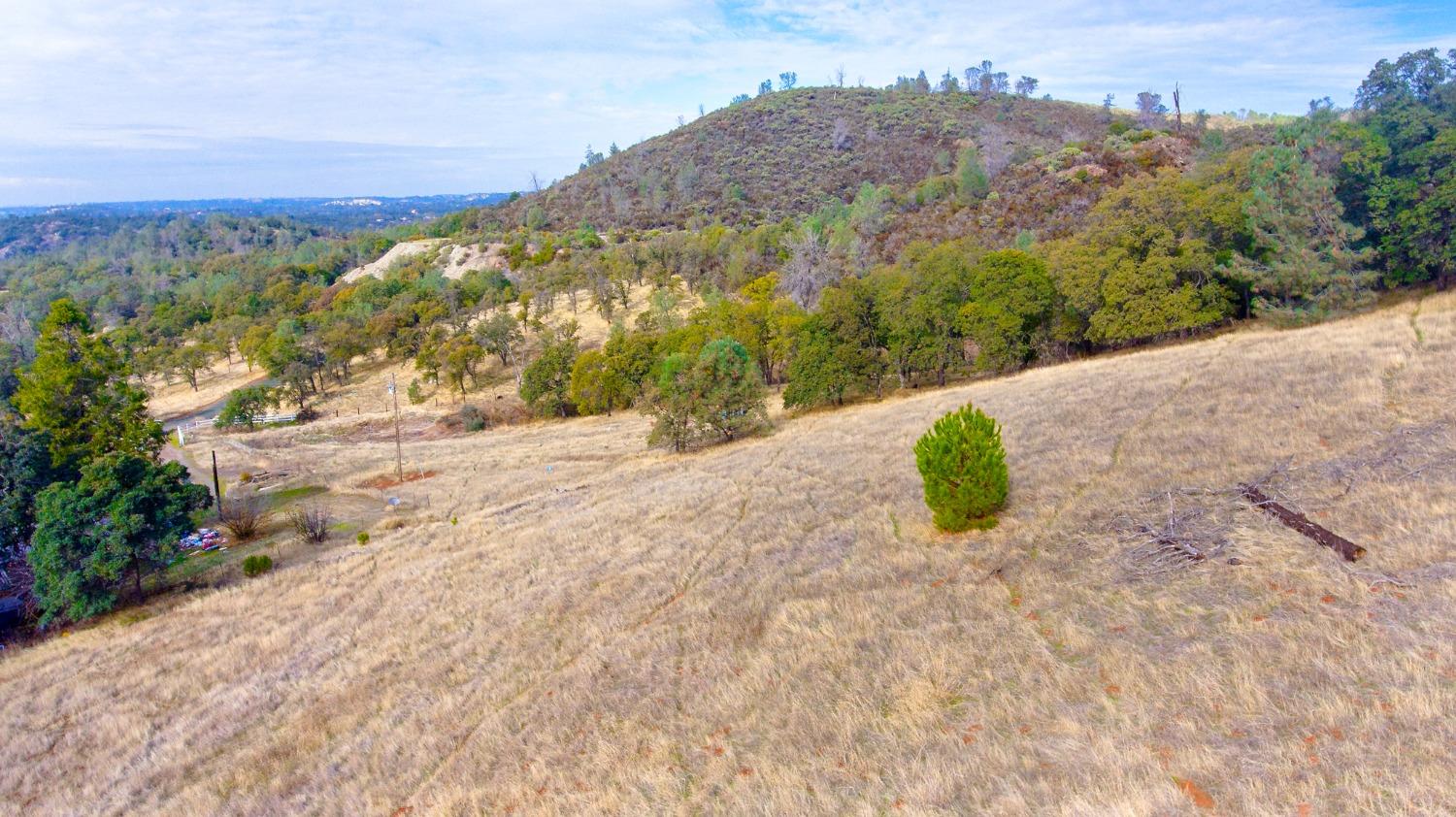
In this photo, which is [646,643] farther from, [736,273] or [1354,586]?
[736,273]

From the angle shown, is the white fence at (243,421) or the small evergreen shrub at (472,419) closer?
the small evergreen shrub at (472,419)

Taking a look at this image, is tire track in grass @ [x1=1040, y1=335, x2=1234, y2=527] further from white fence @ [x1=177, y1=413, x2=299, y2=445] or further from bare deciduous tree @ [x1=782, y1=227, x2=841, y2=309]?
white fence @ [x1=177, y1=413, x2=299, y2=445]

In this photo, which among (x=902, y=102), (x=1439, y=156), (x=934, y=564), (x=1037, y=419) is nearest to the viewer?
(x=934, y=564)

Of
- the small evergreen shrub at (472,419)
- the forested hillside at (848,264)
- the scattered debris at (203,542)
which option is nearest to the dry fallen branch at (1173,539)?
the forested hillside at (848,264)

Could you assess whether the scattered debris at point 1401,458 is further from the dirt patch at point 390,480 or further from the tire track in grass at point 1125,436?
the dirt patch at point 390,480

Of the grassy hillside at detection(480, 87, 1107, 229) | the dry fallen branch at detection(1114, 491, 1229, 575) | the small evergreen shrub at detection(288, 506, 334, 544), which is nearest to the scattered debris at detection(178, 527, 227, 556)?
the small evergreen shrub at detection(288, 506, 334, 544)

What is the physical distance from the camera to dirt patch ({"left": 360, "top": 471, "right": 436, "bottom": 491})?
3203cm

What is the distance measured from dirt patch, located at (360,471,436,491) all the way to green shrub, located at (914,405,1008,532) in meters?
26.3

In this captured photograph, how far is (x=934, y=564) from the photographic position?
11.8 meters

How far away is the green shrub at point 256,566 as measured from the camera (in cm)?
2086

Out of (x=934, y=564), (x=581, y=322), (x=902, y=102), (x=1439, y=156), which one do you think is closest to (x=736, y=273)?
(x=581, y=322)

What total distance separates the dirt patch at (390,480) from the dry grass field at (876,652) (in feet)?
40.1

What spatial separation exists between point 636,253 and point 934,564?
71123mm

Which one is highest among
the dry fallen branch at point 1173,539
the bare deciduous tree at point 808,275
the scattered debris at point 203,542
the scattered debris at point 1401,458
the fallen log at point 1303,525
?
the bare deciduous tree at point 808,275
